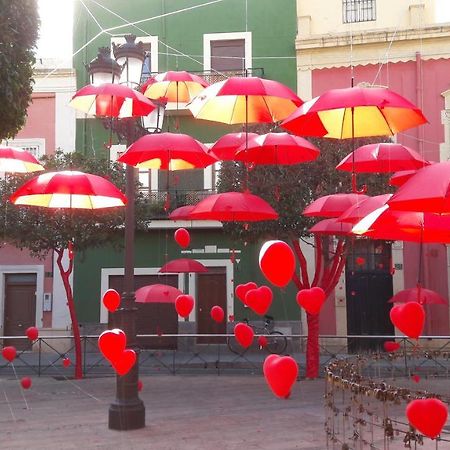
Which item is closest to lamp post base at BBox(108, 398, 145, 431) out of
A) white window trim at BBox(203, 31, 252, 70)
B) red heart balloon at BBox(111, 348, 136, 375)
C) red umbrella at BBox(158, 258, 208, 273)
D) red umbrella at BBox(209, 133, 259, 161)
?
red heart balloon at BBox(111, 348, 136, 375)

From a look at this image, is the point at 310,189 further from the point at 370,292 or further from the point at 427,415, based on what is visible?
the point at 427,415

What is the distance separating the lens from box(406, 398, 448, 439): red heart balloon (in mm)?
4289

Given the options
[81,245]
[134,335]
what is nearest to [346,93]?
[134,335]

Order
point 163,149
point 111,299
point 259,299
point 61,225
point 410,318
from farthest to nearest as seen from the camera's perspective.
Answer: point 61,225
point 111,299
point 163,149
point 259,299
point 410,318

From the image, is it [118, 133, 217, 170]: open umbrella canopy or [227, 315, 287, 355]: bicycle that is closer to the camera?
[118, 133, 217, 170]: open umbrella canopy

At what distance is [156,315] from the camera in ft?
64.3

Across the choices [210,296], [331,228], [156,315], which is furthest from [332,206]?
[156,315]

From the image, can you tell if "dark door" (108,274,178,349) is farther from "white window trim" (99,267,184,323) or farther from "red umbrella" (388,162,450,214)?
"red umbrella" (388,162,450,214)

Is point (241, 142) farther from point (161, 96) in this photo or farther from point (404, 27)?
point (404, 27)

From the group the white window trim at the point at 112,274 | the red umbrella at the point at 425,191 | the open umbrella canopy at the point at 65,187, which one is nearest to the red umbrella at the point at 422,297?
the white window trim at the point at 112,274

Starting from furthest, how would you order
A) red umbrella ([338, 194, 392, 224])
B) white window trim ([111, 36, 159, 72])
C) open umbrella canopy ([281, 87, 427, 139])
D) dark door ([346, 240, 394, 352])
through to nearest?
white window trim ([111, 36, 159, 72]) → dark door ([346, 240, 394, 352]) → red umbrella ([338, 194, 392, 224]) → open umbrella canopy ([281, 87, 427, 139])

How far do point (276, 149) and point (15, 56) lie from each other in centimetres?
339

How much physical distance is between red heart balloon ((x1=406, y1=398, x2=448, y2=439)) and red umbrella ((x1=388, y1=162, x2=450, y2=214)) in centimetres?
141

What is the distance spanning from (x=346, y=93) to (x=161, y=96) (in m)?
3.53
